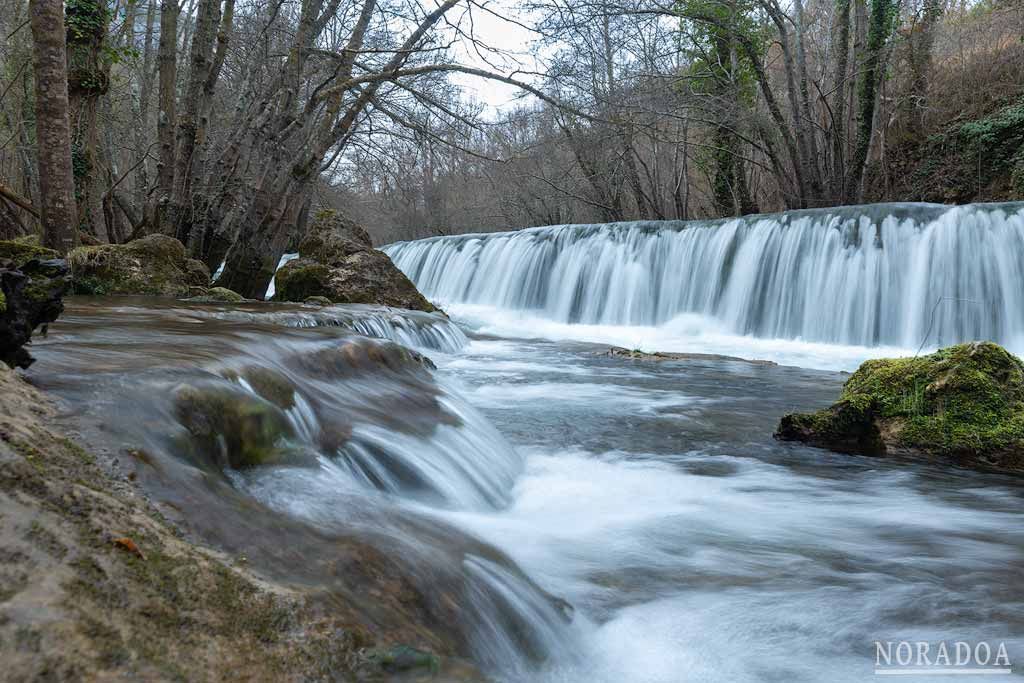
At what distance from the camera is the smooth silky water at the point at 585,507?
2.15m

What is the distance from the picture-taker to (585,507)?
3.67 metres

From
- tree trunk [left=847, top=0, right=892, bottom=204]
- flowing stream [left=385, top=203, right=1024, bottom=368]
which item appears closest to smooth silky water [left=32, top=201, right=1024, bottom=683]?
flowing stream [left=385, top=203, right=1024, bottom=368]

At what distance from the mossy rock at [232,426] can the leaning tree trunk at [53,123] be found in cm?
560

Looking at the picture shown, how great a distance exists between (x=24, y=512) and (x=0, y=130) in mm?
14857

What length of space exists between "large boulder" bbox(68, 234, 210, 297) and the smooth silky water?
1.64m

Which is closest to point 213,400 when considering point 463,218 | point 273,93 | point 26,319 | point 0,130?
point 26,319

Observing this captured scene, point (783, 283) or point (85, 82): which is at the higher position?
point (85, 82)

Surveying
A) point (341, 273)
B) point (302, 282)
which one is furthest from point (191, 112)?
point (341, 273)

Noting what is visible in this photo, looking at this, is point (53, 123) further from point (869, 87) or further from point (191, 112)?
point (869, 87)

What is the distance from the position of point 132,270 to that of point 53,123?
198cm

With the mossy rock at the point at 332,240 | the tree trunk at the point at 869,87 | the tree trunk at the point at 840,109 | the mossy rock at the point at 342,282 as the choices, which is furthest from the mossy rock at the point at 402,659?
the tree trunk at the point at 869,87

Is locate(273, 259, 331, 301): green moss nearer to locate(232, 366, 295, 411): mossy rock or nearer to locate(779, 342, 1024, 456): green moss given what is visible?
locate(232, 366, 295, 411): mossy rock

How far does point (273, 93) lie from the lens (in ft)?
31.5

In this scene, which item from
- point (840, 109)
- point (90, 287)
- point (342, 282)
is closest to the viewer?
point (90, 287)
